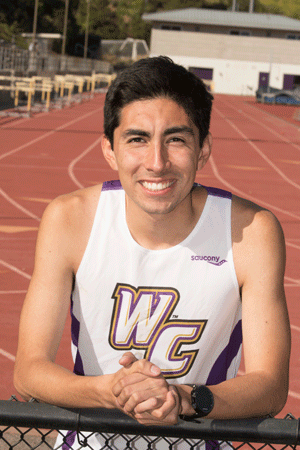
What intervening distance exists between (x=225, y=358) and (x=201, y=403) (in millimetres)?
744

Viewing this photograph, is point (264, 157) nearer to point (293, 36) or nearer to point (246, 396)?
point (246, 396)

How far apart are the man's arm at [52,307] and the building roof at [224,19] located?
226 ft

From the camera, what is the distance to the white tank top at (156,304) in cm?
211

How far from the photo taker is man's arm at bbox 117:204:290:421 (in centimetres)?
184

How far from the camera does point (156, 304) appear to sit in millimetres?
2104

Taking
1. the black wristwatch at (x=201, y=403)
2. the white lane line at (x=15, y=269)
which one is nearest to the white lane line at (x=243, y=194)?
the white lane line at (x=15, y=269)

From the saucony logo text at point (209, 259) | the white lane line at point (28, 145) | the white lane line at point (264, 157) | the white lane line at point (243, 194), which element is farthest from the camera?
the white lane line at point (264, 157)

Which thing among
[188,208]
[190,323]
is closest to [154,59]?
[188,208]

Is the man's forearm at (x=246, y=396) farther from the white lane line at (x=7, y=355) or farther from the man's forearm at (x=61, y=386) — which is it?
the white lane line at (x=7, y=355)

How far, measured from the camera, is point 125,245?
2.16 meters

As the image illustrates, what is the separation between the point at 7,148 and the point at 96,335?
15.1 meters

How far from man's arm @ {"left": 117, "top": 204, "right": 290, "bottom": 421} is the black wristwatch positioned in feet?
0.53

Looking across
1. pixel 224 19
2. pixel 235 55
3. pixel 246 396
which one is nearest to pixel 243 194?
pixel 246 396

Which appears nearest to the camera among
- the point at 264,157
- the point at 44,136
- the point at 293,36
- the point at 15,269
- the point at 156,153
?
the point at 156,153
